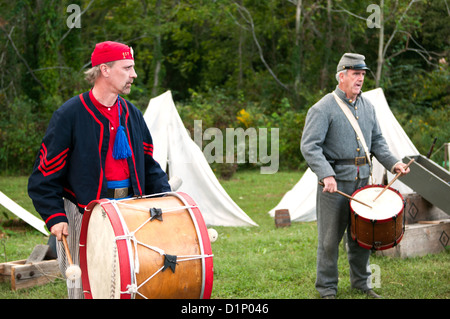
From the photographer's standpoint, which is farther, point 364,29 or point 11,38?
point 364,29

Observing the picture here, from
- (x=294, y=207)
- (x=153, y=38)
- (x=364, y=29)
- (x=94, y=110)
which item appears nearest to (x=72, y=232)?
(x=94, y=110)

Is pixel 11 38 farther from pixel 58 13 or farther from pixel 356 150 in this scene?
pixel 356 150

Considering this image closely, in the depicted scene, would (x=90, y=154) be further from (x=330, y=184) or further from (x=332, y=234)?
(x=332, y=234)

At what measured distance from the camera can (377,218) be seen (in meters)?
4.03

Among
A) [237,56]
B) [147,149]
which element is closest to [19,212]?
[147,149]

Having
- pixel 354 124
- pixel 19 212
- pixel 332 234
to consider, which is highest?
pixel 354 124

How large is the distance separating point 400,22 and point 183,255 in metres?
16.5

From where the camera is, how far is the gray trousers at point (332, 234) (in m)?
4.38

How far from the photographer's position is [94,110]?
10.6 ft

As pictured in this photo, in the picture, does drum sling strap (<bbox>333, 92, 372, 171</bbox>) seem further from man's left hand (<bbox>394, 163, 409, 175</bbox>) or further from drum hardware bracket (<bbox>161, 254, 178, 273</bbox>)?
drum hardware bracket (<bbox>161, 254, 178, 273</bbox>)

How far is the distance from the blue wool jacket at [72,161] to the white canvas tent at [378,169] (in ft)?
17.3

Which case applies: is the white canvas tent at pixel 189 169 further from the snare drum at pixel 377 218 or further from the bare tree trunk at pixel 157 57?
the bare tree trunk at pixel 157 57

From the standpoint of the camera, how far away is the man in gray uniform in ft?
14.2

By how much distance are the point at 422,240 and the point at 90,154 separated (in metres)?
3.92
